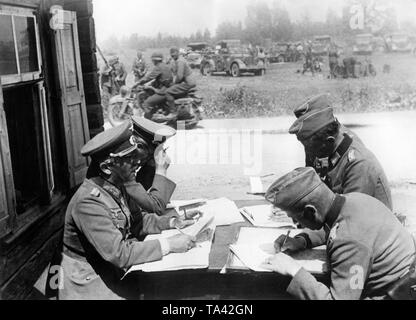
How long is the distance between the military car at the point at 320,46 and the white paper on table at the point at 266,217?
12694 millimetres

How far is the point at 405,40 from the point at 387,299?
1037cm

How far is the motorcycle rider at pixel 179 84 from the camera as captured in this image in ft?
37.1

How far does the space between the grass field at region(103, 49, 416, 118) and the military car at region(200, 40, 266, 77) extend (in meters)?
0.32

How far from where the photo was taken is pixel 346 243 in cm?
231

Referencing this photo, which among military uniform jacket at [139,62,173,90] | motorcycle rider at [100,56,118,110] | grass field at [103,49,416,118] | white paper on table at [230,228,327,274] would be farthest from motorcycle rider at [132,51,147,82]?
white paper on table at [230,228,327,274]

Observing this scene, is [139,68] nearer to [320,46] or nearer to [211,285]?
[320,46]

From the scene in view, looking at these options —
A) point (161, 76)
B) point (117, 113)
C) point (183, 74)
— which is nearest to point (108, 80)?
point (117, 113)

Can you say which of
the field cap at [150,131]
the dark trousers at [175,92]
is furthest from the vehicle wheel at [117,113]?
the field cap at [150,131]

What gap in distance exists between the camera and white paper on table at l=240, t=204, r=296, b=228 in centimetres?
319

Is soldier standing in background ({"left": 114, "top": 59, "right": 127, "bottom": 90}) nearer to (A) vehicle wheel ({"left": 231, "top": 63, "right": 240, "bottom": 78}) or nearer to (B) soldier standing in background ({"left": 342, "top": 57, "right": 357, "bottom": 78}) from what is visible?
(A) vehicle wheel ({"left": 231, "top": 63, "right": 240, "bottom": 78})

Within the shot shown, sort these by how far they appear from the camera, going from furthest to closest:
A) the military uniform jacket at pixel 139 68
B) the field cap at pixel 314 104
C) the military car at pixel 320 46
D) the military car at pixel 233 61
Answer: the military car at pixel 233 61 < the military uniform jacket at pixel 139 68 < the military car at pixel 320 46 < the field cap at pixel 314 104

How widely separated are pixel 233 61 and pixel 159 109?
18.5 feet

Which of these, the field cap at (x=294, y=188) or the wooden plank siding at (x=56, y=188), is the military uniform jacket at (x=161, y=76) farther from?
the field cap at (x=294, y=188)
